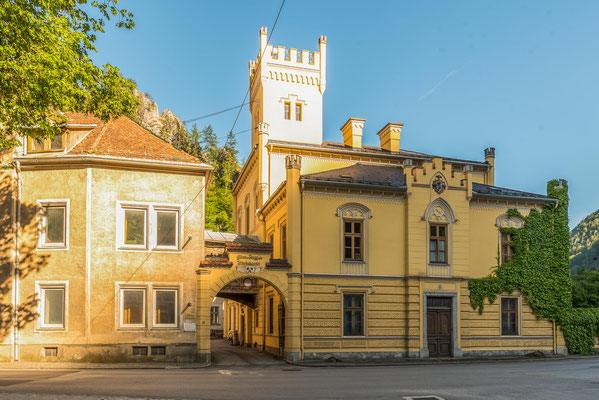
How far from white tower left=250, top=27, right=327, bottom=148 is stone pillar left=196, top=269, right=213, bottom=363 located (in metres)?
17.7

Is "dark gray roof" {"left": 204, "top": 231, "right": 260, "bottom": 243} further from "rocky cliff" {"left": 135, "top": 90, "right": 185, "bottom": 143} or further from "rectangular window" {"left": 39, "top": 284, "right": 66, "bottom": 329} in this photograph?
"rocky cliff" {"left": 135, "top": 90, "right": 185, "bottom": 143}

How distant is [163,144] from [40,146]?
5.31 meters

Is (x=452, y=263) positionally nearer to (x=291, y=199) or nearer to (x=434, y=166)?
(x=434, y=166)

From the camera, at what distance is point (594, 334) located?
100ft

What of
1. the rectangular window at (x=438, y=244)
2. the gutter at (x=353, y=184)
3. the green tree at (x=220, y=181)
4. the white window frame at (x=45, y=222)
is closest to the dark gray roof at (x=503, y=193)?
the rectangular window at (x=438, y=244)

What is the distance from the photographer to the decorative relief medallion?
1125 inches

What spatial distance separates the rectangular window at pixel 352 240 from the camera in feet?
89.7

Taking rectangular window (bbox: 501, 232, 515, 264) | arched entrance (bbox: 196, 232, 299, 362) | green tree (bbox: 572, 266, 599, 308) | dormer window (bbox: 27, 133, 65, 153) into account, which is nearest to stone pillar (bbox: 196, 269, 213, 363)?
arched entrance (bbox: 196, 232, 299, 362)

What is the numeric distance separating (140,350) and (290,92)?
23655 mm

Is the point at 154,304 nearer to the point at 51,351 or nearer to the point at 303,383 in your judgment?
the point at 51,351

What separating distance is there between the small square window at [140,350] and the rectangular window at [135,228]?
4.28 meters

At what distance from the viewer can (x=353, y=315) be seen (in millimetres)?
26844

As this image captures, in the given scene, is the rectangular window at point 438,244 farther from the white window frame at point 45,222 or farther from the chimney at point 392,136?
the white window frame at point 45,222

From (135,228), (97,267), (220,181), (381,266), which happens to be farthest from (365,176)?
(220,181)
